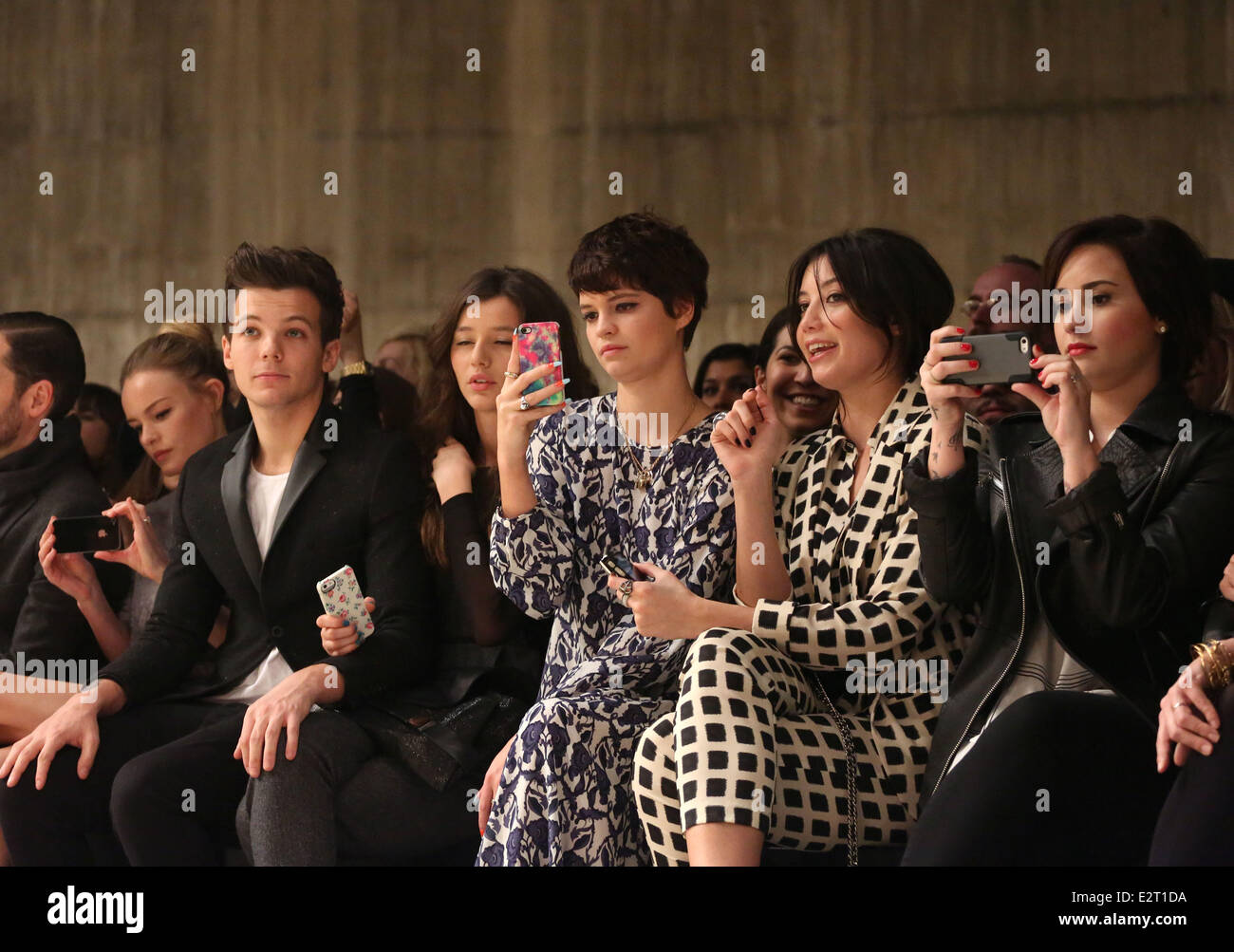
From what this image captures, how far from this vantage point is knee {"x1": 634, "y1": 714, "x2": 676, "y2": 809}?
2.55 m

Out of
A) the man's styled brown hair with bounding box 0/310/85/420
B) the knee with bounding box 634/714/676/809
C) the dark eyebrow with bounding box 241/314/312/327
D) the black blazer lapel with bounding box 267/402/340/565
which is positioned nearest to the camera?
the knee with bounding box 634/714/676/809

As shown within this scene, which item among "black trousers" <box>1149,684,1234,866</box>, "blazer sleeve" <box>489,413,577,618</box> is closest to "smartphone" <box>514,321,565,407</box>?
"blazer sleeve" <box>489,413,577,618</box>

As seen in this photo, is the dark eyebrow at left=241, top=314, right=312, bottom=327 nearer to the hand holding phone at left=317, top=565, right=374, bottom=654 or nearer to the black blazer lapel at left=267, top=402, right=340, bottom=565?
the black blazer lapel at left=267, top=402, right=340, bottom=565

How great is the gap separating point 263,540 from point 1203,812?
2188mm

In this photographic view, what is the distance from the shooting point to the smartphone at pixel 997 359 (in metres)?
2.66

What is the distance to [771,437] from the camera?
2.94 m

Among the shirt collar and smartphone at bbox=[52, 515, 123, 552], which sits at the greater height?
the shirt collar

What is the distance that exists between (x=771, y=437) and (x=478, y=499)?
84 cm

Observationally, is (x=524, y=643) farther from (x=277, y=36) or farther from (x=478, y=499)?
(x=277, y=36)

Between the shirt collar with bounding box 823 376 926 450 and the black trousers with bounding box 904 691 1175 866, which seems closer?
the black trousers with bounding box 904 691 1175 866

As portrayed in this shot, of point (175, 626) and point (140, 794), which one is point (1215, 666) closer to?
point (140, 794)

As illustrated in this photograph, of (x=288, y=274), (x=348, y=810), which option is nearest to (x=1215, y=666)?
(x=348, y=810)

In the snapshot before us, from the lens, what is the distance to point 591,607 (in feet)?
10.2

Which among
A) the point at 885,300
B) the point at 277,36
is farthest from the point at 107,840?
the point at 277,36
